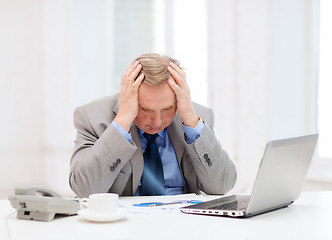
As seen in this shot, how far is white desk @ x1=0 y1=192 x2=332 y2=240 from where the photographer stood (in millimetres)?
1356

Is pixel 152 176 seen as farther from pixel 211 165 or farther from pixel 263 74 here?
pixel 263 74

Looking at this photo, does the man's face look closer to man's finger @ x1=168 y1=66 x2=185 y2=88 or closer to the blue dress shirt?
man's finger @ x1=168 y1=66 x2=185 y2=88

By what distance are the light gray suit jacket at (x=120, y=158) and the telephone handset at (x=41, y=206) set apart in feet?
1.32

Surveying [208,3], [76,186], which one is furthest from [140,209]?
[208,3]

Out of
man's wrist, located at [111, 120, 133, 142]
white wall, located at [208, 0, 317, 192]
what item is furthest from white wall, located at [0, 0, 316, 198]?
man's wrist, located at [111, 120, 133, 142]

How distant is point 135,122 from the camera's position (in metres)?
2.13

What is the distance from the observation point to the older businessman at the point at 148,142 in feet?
6.54

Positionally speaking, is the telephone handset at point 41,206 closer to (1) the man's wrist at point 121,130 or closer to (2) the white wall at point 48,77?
(1) the man's wrist at point 121,130

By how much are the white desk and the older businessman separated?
0.41m

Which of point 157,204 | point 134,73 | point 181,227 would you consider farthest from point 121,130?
point 181,227

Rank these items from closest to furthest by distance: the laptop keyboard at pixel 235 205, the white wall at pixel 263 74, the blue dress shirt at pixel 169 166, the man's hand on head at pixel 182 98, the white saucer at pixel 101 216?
1. the white saucer at pixel 101 216
2. the laptop keyboard at pixel 235 205
3. the man's hand on head at pixel 182 98
4. the blue dress shirt at pixel 169 166
5. the white wall at pixel 263 74

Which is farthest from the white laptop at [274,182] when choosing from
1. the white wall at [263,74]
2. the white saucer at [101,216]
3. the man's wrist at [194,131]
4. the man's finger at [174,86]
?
the white wall at [263,74]

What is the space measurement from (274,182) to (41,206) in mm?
718

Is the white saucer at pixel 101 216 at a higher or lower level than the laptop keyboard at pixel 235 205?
higher
